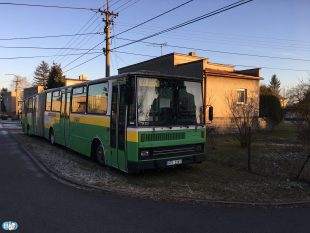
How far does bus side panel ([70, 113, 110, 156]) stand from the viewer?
13827mm

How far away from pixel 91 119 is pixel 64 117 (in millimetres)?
4445

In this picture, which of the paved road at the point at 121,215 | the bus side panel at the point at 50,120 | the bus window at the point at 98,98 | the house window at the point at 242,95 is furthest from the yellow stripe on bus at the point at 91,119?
the house window at the point at 242,95

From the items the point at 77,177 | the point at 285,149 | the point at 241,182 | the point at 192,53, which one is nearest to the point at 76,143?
the point at 77,177

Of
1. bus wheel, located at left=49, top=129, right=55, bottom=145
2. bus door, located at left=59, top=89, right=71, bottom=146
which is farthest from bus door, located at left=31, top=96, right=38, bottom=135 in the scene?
bus door, located at left=59, top=89, right=71, bottom=146

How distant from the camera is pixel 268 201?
972 cm

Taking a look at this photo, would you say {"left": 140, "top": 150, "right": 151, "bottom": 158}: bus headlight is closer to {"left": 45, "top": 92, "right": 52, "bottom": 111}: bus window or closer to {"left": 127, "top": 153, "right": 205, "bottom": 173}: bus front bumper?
{"left": 127, "top": 153, "right": 205, "bottom": 173}: bus front bumper

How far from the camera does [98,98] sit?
14.8 meters

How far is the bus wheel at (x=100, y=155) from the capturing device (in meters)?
14.4

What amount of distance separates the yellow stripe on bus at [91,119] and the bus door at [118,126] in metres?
0.54

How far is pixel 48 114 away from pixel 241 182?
45.5 feet

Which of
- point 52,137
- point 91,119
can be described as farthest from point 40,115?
point 91,119

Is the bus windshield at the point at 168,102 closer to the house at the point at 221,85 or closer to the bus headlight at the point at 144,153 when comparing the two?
the bus headlight at the point at 144,153

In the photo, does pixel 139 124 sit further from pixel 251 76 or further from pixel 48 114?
pixel 251 76
